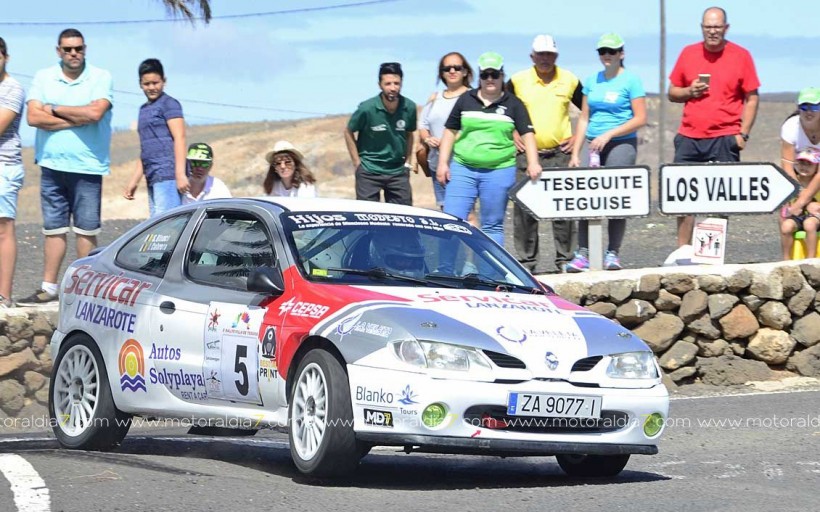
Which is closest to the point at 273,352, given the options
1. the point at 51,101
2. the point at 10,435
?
the point at 10,435

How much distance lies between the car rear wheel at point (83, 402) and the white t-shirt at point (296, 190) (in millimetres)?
3255

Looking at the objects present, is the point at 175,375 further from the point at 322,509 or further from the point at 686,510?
the point at 686,510

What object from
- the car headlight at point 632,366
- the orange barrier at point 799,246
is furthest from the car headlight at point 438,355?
the orange barrier at point 799,246

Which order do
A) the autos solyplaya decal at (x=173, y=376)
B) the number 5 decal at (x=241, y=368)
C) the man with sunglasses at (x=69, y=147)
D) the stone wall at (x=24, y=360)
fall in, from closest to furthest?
the number 5 decal at (x=241, y=368) < the autos solyplaya decal at (x=173, y=376) < the stone wall at (x=24, y=360) < the man with sunglasses at (x=69, y=147)

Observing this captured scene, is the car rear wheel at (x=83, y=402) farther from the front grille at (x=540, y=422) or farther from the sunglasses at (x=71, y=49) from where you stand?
the sunglasses at (x=71, y=49)

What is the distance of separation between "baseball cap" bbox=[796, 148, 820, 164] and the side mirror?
6752 millimetres

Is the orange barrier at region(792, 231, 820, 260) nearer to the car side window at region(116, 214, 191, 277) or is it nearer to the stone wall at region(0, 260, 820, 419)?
the stone wall at region(0, 260, 820, 419)

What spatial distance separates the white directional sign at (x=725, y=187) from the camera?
42.7ft

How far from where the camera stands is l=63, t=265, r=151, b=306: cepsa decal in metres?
9.05

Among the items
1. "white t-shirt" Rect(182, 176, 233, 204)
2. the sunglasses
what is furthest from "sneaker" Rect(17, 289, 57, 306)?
the sunglasses

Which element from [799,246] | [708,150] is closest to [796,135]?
[708,150]

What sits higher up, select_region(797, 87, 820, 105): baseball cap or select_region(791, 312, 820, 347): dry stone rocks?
select_region(797, 87, 820, 105): baseball cap

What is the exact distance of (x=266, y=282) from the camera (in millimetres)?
7949

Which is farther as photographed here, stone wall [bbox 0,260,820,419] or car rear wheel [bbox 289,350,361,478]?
stone wall [bbox 0,260,820,419]
